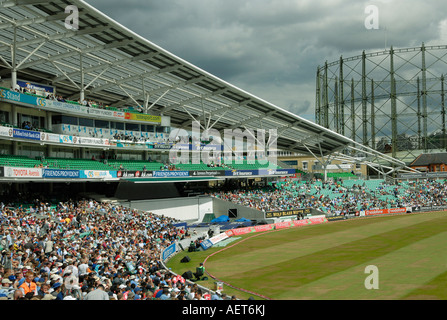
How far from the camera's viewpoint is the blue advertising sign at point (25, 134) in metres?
35.8

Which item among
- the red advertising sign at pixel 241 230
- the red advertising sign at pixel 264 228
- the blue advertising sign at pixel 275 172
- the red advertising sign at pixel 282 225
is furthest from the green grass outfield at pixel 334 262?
the blue advertising sign at pixel 275 172

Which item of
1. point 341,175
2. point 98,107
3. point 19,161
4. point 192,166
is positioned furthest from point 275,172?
point 19,161

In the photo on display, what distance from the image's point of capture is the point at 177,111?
6016 centimetres

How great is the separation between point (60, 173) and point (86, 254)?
20598 millimetres

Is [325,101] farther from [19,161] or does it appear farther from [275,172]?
[19,161]

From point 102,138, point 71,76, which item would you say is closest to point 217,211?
point 102,138

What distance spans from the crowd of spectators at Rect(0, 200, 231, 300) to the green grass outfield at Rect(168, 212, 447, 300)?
13.0 feet

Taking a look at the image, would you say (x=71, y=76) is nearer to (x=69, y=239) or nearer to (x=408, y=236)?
(x=69, y=239)

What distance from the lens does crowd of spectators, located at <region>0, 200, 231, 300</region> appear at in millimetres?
12367

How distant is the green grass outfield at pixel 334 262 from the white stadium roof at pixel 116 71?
19568 millimetres

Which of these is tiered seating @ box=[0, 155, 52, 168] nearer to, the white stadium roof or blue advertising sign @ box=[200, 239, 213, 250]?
the white stadium roof

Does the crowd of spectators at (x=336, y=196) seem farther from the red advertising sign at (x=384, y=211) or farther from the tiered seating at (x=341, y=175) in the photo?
the tiered seating at (x=341, y=175)

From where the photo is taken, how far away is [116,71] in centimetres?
4688

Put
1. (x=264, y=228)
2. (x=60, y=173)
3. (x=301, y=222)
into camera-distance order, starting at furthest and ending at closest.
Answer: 1. (x=301, y=222)
2. (x=264, y=228)
3. (x=60, y=173)
